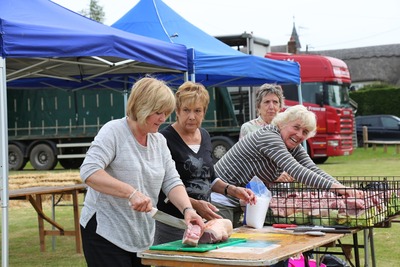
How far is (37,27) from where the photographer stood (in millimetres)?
5727

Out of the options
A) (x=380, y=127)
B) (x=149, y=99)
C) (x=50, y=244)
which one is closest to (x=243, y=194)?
(x=149, y=99)

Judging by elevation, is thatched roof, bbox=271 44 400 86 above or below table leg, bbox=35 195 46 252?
above

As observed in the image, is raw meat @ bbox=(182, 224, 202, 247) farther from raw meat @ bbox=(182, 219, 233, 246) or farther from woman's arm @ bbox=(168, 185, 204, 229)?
woman's arm @ bbox=(168, 185, 204, 229)

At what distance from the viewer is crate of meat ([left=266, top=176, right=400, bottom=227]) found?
3.76 m

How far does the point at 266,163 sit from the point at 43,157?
61.9 feet

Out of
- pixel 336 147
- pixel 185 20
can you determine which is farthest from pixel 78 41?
pixel 336 147

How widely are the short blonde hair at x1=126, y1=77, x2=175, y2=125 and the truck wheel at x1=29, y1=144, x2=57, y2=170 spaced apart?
19.2m

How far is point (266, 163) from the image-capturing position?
4.31m

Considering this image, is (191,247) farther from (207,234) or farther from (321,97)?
(321,97)

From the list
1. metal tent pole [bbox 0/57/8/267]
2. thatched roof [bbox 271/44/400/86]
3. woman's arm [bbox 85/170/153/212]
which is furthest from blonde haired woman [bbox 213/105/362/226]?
thatched roof [bbox 271/44/400/86]

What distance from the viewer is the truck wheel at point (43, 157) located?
22019 millimetres

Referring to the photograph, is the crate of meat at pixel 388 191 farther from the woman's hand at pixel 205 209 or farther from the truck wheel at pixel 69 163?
the truck wheel at pixel 69 163

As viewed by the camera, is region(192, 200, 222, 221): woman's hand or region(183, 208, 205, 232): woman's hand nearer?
region(183, 208, 205, 232): woman's hand

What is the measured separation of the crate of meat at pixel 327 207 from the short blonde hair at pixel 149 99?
1075 mm
